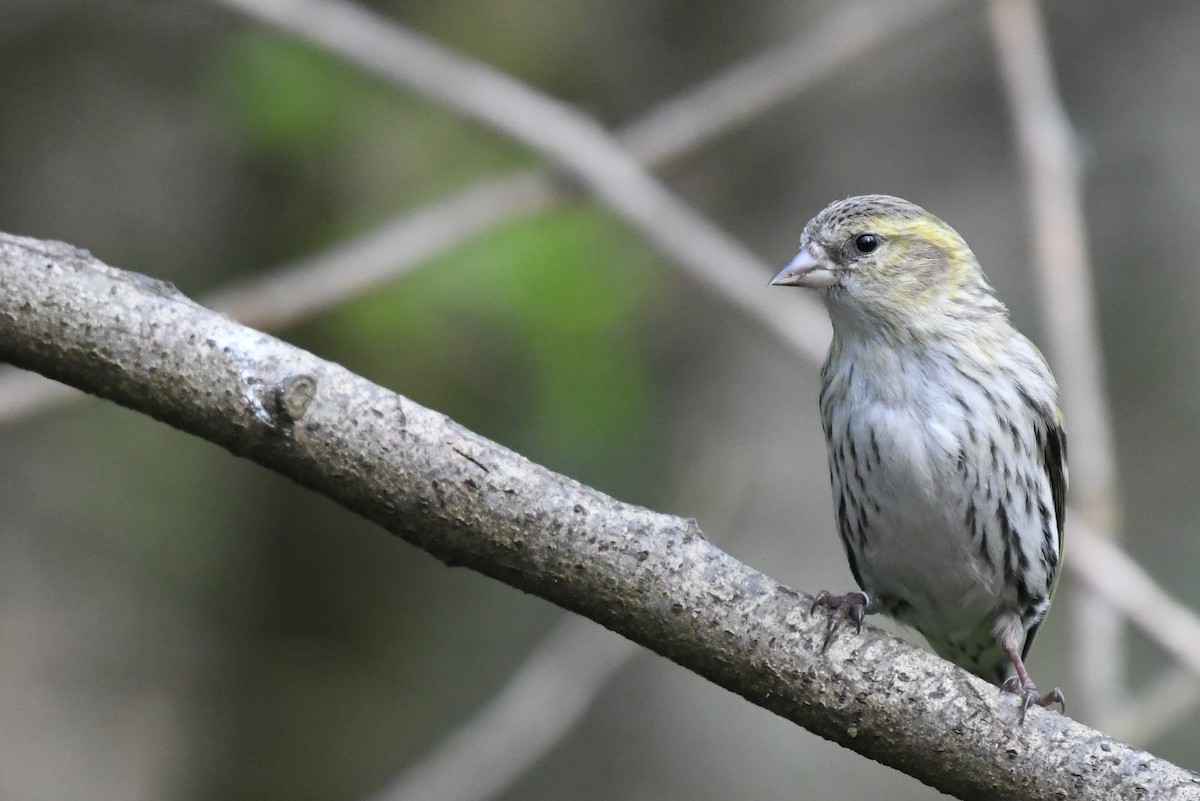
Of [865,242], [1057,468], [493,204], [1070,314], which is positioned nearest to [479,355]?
[493,204]

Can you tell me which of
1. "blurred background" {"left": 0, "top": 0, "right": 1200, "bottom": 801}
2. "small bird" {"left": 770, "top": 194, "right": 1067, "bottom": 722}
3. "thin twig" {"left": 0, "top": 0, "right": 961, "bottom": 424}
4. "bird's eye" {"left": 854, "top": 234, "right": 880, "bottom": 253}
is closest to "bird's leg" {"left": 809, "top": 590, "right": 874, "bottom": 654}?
"small bird" {"left": 770, "top": 194, "right": 1067, "bottom": 722}

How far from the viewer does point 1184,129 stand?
23.0ft

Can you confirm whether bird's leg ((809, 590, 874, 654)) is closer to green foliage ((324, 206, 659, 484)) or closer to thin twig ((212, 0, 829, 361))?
thin twig ((212, 0, 829, 361))

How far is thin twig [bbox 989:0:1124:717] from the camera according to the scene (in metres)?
4.39

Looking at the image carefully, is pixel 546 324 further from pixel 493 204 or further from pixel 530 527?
pixel 530 527

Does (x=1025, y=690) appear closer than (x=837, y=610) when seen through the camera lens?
No

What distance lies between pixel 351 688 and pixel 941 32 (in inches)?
179

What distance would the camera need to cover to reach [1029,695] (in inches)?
103

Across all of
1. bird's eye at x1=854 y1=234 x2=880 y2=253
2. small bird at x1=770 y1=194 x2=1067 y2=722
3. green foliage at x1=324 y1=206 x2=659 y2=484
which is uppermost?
green foliage at x1=324 y1=206 x2=659 y2=484

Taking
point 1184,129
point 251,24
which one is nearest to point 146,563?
point 251,24

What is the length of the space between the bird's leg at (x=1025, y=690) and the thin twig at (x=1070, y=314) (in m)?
0.66

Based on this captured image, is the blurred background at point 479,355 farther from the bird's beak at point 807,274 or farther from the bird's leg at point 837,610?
the bird's leg at point 837,610

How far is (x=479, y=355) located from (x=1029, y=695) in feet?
12.5

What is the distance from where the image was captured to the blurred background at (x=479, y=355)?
5.75 metres
